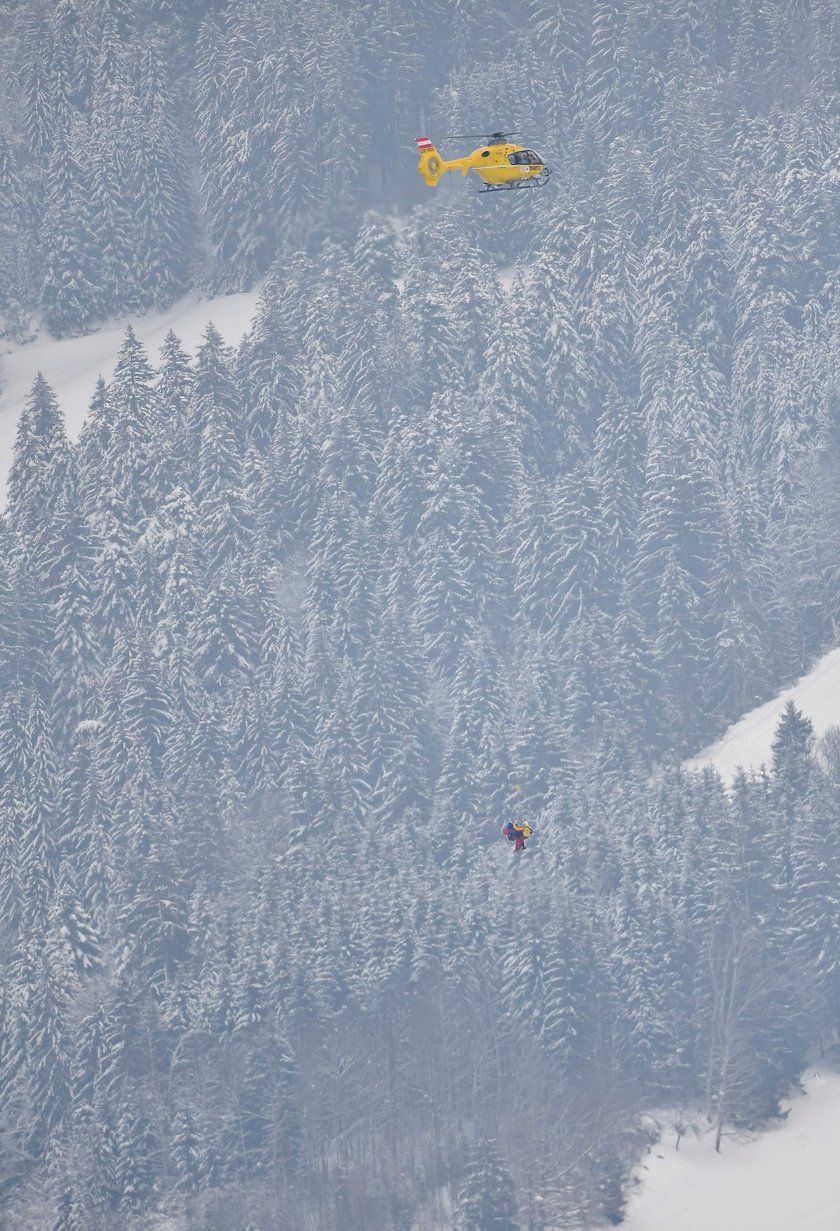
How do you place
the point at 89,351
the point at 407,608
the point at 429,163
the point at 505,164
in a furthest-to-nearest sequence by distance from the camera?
the point at 89,351, the point at 407,608, the point at 429,163, the point at 505,164

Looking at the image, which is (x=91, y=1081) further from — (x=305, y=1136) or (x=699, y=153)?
(x=699, y=153)

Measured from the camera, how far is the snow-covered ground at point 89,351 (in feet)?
520

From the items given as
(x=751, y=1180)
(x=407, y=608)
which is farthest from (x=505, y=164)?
(x=407, y=608)

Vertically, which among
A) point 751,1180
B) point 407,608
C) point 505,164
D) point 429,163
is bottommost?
point 751,1180

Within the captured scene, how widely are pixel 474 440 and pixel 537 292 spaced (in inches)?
480

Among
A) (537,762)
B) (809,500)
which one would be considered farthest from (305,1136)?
(809,500)

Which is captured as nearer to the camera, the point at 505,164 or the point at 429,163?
the point at 505,164

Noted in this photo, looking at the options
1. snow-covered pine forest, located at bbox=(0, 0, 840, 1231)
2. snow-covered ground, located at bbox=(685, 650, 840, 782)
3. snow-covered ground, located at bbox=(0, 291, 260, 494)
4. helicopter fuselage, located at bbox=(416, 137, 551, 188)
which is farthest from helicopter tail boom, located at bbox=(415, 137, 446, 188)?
snow-covered ground, located at bbox=(0, 291, 260, 494)

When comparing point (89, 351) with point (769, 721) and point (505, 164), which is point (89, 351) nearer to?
point (769, 721)

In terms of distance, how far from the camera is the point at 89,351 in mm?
164875

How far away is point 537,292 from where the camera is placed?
147125 millimetres

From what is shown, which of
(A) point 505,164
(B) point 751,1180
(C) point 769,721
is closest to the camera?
(A) point 505,164

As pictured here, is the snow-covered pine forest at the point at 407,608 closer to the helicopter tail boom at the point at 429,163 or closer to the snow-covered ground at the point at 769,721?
the snow-covered ground at the point at 769,721

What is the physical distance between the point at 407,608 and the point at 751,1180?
40.1 metres
